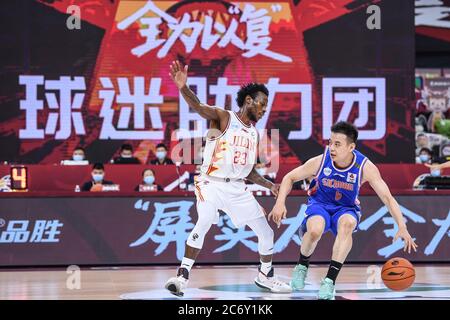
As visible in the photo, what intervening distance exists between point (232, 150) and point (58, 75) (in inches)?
365

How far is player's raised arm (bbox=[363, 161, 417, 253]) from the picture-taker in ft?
25.9

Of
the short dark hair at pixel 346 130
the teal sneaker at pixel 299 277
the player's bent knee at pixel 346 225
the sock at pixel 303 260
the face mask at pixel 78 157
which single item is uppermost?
the short dark hair at pixel 346 130

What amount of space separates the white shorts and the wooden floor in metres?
0.77

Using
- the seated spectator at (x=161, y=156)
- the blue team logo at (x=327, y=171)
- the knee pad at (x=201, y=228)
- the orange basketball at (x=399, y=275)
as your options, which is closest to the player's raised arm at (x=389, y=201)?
the orange basketball at (x=399, y=275)

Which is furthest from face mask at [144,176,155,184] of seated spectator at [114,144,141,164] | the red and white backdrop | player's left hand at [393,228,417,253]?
player's left hand at [393,228,417,253]

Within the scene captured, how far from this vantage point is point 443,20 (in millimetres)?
24609

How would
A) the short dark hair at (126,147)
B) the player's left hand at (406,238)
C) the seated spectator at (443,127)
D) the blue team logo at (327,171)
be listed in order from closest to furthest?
the player's left hand at (406,238)
the blue team logo at (327,171)
the short dark hair at (126,147)
the seated spectator at (443,127)

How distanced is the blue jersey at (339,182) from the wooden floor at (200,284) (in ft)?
2.97

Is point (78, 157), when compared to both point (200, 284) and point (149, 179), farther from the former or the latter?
point (200, 284)

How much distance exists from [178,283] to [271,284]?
1245 mm

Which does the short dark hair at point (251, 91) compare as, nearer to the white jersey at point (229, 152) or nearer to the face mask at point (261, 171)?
the white jersey at point (229, 152)

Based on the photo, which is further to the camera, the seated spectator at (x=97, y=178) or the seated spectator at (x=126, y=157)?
the seated spectator at (x=126, y=157)

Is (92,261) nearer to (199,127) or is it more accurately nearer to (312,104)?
(199,127)

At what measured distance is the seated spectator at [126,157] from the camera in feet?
53.4
